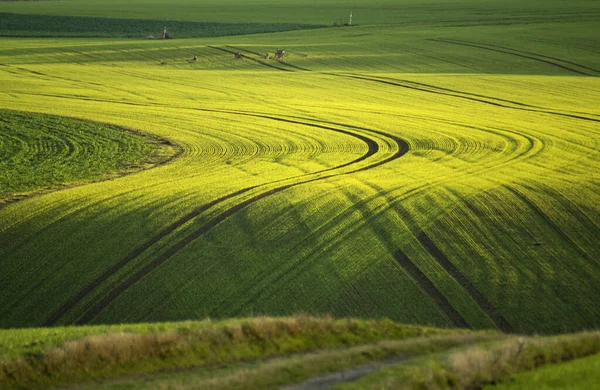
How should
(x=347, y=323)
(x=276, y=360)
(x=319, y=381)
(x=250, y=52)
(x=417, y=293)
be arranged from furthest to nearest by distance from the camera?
(x=250, y=52), (x=417, y=293), (x=347, y=323), (x=276, y=360), (x=319, y=381)

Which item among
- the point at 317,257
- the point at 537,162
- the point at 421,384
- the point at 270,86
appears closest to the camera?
the point at 421,384

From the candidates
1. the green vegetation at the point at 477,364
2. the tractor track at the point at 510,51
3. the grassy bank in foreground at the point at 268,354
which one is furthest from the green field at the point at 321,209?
the tractor track at the point at 510,51

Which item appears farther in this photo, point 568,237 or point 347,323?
point 568,237

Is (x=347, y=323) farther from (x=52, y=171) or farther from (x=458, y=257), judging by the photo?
(x=52, y=171)

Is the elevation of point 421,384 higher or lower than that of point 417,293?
higher

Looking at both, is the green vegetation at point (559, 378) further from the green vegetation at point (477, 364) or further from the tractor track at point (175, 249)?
the tractor track at point (175, 249)

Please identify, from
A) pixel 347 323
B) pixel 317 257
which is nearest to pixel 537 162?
pixel 317 257

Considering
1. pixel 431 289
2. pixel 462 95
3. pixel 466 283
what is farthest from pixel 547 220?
pixel 462 95
